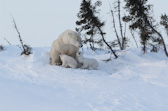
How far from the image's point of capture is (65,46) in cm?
1093

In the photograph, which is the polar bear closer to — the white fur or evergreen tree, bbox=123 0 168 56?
the white fur

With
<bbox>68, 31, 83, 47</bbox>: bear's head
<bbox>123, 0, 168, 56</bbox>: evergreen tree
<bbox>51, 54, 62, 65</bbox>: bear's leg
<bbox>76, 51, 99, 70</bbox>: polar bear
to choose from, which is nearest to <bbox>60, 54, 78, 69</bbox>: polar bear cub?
<bbox>76, 51, 99, 70</bbox>: polar bear

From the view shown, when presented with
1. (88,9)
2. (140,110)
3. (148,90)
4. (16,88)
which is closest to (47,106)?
(16,88)

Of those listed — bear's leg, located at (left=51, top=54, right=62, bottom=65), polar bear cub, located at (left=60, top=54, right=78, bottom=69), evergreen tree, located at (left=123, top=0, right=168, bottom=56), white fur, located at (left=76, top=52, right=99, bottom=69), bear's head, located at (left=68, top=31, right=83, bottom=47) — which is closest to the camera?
polar bear cub, located at (left=60, top=54, right=78, bottom=69)

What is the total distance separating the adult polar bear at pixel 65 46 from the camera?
10.6m

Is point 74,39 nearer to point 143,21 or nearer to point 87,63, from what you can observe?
point 87,63

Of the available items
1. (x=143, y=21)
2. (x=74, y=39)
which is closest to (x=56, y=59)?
(x=74, y=39)

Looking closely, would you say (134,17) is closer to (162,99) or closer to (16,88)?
(162,99)

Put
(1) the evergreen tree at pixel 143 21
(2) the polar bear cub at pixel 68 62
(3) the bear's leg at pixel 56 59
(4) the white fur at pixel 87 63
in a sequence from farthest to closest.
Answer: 1. (1) the evergreen tree at pixel 143 21
2. (3) the bear's leg at pixel 56 59
3. (4) the white fur at pixel 87 63
4. (2) the polar bear cub at pixel 68 62

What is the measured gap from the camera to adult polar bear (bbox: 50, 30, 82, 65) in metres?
10.6

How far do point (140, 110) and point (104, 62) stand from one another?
8.84 metres

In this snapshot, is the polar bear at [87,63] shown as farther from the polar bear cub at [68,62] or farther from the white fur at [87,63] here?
the polar bear cub at [68,62]

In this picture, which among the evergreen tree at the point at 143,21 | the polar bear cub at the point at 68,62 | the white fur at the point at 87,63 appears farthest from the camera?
the evergreen tree at the point at 143,21

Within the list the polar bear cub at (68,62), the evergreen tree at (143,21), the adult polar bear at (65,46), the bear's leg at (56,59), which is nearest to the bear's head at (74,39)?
the adult polar bear at (65,46)
